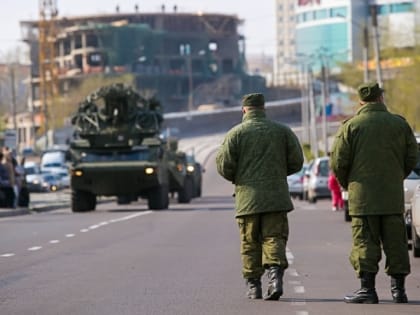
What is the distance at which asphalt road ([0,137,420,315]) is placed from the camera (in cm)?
1340

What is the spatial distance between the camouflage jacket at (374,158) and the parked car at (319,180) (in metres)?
33.7

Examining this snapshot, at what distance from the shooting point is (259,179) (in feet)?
45.6

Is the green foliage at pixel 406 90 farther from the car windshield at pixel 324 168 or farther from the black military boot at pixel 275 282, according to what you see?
the black military boot at pixel 275 282

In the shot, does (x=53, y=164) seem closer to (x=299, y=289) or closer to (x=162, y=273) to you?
(x=162, y=273)

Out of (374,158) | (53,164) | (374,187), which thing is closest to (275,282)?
(374,187)

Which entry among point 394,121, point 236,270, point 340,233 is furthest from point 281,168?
point 340,233

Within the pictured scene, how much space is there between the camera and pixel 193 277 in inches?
661

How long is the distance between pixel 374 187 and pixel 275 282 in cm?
126

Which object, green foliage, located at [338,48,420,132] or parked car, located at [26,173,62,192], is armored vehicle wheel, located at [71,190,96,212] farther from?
green foliage, located at [338,48,420,132]

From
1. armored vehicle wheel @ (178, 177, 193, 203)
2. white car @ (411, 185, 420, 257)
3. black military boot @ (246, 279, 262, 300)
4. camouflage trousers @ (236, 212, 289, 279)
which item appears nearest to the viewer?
camouflage trousers @ (236, 212, 289, 279)

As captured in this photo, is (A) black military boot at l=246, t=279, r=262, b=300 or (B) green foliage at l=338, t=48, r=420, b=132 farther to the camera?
(B) green foliage at l=338, t=48, r=420, b=132

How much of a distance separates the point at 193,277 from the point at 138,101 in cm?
2975

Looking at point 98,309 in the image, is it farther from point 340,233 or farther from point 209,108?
point 209,108

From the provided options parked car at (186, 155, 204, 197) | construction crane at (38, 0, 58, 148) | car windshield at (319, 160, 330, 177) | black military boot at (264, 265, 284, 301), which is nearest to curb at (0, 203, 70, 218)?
parked car at (186, 155, 204, 197)
